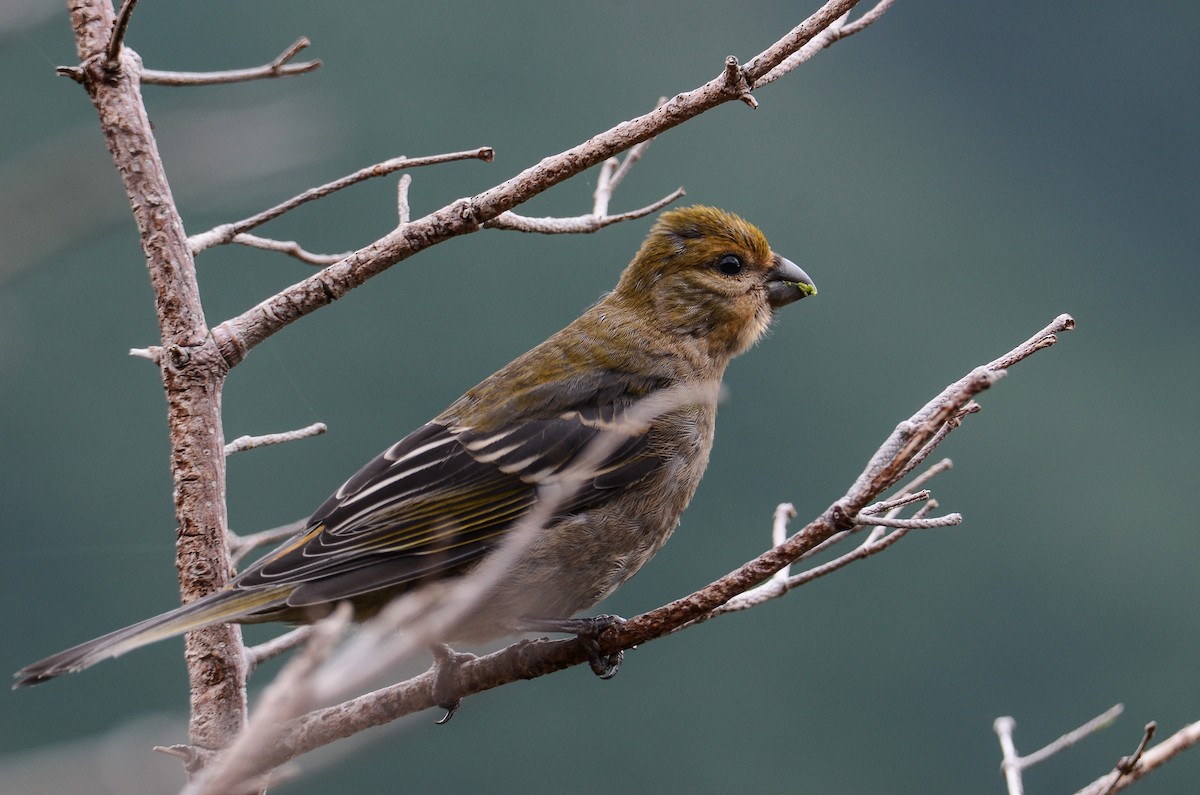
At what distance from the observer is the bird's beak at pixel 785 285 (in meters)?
4.34

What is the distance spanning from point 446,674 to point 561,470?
686 millimetres

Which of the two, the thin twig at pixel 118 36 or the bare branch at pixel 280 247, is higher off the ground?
the thin twig at pixel 118 36

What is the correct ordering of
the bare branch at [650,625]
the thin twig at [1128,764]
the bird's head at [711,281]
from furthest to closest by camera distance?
the bird's head at [711,281] → the thin twig at [1128,764] → the bare branch at [650,625]

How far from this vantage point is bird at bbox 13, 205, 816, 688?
3.14m

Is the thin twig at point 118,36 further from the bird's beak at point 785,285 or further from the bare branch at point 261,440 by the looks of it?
the bird's beak at point 785,285

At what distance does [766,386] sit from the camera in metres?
18.1

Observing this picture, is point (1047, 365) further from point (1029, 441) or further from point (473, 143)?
point (473, 143)

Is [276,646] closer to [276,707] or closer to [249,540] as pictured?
[249,540]

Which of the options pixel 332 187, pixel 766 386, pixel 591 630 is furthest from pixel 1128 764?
pixel 766 386

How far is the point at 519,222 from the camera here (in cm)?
307

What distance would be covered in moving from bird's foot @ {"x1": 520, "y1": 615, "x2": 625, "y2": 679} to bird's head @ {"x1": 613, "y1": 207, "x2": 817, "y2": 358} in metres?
1.28

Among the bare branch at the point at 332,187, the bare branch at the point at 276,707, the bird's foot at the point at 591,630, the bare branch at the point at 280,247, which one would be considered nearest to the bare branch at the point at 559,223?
the bare branch at the point at 332,187

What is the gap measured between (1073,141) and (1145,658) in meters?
10.3

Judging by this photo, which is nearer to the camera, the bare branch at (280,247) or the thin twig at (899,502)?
the thin twig at (899,502)
